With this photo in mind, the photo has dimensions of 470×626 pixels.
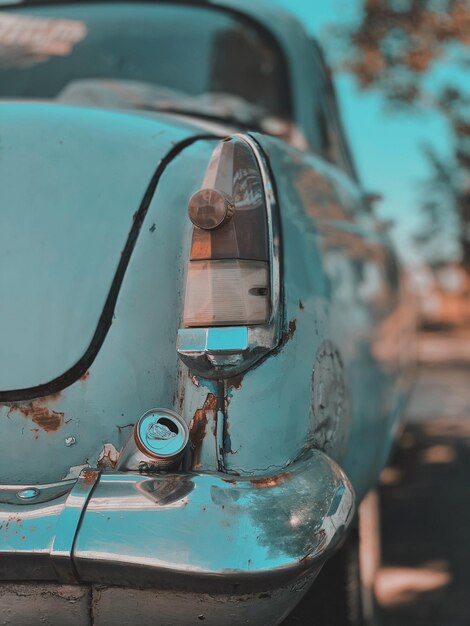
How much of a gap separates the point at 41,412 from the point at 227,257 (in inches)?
17.3

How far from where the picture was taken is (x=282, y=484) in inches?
51.9

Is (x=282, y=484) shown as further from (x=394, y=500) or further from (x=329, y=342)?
(x=394, y=500)

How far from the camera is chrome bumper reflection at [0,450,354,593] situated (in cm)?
120

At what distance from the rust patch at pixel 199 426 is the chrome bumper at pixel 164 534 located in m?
0.08

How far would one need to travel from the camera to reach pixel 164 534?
3.98 feet

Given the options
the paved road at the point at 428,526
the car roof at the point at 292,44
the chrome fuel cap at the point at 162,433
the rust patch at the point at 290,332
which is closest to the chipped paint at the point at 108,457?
the chrome fuel cap at the point at 162,433

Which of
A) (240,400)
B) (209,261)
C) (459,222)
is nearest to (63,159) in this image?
(209,261)

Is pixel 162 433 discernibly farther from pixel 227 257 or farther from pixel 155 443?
pixel 227 257

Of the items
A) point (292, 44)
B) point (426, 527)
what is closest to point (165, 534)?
point (292, 44)

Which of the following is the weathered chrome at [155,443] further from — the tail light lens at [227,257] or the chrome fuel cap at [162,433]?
the tail light lens at [227,257]

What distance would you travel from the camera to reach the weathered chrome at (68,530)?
3.93 ft

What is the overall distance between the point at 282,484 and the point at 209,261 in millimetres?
426

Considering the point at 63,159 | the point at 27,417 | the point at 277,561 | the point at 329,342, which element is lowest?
the point at 277,561

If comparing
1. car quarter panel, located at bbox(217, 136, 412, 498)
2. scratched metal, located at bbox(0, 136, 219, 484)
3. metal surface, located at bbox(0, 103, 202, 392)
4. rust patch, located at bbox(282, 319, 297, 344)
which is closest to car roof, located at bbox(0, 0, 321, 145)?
car quarter panel, located at bbox(217, 136, 412, 498)
